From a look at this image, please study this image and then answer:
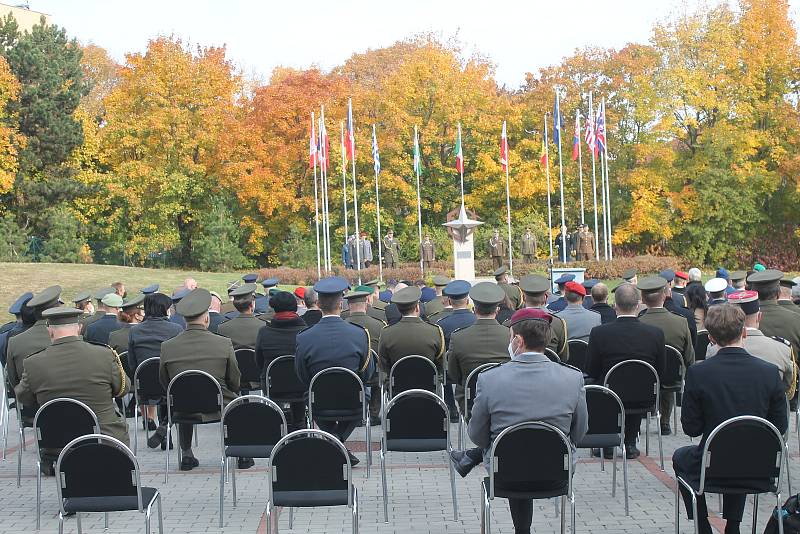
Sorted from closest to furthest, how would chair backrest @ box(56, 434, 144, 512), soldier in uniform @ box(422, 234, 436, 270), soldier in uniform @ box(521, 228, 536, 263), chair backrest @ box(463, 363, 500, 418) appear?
chair backrest @ box(56, 434, 144, 512), chair backrest @ box(463, 363, 500, 418), soldier in uniform @ box(521, 228, 536, 263), soldier in uniform @ box(422, 234, 436, 270)

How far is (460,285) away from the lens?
9.91m

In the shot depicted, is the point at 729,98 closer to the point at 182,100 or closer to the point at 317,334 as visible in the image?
the point at 182,100

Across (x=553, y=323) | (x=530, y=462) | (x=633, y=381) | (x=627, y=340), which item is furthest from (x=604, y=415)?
(x=553, y=323)

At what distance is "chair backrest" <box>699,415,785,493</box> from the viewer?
5035 millimetres

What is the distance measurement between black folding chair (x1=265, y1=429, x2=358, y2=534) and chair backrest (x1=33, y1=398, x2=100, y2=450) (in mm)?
1761

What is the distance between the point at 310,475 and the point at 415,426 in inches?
59.3

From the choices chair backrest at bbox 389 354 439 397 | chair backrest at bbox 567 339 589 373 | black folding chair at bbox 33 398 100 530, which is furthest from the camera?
chair backrest at bbox 567 339 589 373

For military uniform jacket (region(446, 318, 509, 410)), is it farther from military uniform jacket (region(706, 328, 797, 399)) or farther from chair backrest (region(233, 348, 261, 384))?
chair backrest (region(233, 348, 261, 384))

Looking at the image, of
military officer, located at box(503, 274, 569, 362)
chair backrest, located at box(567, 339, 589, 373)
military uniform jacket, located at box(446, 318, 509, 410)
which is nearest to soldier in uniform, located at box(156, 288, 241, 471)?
military uniform jacket, located at box(446, 318, 509, 410)

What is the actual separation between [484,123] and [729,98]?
11046 mm

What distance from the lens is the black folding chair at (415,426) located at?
21.7ft

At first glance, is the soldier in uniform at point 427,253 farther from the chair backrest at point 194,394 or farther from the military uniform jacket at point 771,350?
the military uniform jacket at point 771,350

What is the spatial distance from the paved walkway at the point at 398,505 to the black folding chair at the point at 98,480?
137 centimetres

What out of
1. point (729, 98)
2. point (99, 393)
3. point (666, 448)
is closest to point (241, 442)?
point (99, 393)
